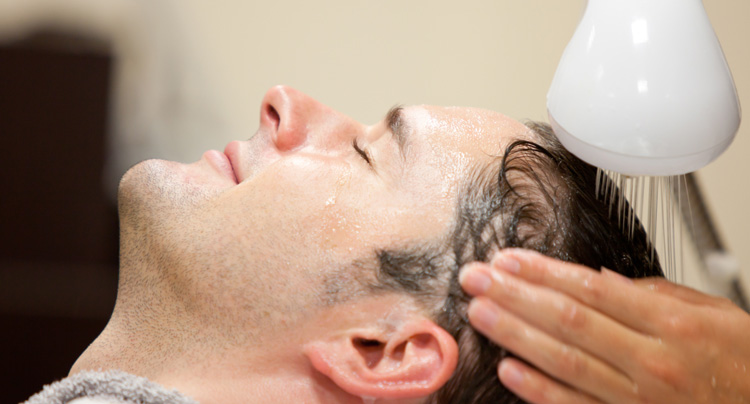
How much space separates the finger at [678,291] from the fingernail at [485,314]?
0.17m

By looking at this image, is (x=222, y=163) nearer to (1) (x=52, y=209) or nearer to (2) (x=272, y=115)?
(2) (x=272, y=115)

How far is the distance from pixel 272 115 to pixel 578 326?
0.56 metres

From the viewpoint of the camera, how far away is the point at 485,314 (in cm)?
72

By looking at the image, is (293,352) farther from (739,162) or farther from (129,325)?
(739,162)

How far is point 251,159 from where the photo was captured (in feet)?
3.11

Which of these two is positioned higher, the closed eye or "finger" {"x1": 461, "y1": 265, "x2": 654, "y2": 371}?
the closed eye

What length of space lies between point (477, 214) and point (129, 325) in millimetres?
504

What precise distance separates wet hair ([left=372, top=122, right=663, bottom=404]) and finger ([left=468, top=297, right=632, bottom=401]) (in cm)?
7

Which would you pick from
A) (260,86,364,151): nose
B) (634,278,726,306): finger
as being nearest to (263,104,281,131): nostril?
(260,86,364,151): nose

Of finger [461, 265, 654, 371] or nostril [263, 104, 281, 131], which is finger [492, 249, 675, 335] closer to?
finger [461, 265, 654, 371]

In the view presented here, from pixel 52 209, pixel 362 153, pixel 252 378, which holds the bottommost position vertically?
pixel 52 209

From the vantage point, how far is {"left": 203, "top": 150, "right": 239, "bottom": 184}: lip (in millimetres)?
973

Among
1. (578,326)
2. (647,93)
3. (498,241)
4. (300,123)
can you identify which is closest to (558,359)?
(578,326)

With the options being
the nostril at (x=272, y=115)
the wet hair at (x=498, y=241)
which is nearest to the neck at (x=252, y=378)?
the wet hair at (x=498, y=241)
